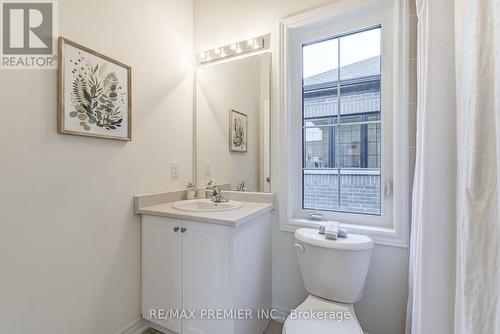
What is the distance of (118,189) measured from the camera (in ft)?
4.83

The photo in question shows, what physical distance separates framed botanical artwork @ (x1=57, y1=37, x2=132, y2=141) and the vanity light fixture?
2.29ft

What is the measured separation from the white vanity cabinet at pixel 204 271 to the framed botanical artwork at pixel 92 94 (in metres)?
0.64

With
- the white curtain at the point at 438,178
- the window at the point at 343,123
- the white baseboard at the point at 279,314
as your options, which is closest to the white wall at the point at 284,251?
the white baseboard at the point at 279,314

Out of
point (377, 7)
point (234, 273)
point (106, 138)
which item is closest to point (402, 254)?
point (234, 273)

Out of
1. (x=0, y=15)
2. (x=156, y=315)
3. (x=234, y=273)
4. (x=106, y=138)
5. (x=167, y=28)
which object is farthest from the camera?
(x=167, y=28)

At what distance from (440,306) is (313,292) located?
2.34 feet

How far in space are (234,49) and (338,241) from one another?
158 cm

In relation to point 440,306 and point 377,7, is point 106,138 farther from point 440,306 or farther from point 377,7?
point 377,7

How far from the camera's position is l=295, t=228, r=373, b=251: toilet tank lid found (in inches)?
48.3

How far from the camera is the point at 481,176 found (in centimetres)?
60

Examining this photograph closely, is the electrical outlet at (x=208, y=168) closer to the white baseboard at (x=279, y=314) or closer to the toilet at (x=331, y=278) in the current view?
the toilet at (x=331, y=278)

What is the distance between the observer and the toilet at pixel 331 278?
1.15 m

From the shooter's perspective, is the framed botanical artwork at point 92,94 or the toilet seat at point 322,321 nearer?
the toilet seat at point 322,321

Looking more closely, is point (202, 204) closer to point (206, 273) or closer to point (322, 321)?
point (206, 273)
